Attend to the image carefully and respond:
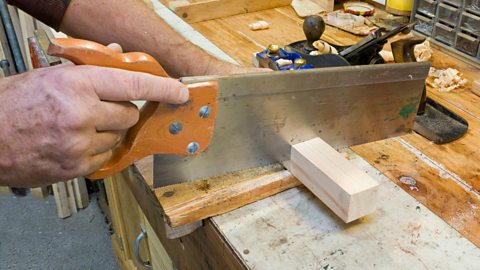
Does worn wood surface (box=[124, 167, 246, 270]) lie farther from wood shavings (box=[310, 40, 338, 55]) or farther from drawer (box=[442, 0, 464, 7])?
drawer (box=[442, 0, 464, 7])

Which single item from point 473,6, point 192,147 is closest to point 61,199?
point 192,147

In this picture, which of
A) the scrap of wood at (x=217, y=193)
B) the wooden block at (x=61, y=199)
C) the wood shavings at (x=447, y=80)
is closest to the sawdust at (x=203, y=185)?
the scrap of wood at (x=217, y=193)

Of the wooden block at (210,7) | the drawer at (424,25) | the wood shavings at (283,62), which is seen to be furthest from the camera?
the wooden block at (210,7)

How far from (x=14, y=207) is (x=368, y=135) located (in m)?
1.71

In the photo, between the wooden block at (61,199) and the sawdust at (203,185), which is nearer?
the sawdust at (203,185)

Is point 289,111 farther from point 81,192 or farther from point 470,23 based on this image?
point 81,192

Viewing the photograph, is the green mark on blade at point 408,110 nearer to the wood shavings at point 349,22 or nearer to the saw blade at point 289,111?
the saw blade at point 289,111

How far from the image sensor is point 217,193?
0.71 m

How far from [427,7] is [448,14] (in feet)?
0.24

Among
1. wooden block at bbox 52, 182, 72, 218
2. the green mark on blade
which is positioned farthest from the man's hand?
wooden block at bbox 52, 182, 72, 218

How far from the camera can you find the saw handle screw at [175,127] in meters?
0.67

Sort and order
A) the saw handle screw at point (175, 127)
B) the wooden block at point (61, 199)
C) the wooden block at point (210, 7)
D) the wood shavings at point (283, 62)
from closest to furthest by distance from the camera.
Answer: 1. the saw handle screw at point (175, 127)
2. the wood shavings at point (283, 62)
3. the wooden block at point (210, 7)
4. the wooden block at point (61, 199)

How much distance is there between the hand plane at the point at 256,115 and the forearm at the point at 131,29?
0.27 metres

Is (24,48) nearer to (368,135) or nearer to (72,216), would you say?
(72,216)
